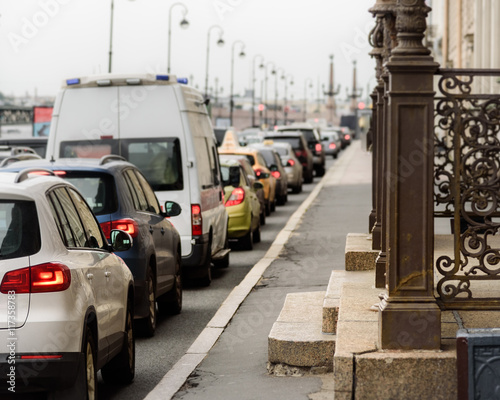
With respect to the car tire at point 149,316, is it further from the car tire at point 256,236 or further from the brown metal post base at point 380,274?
the car tire at point 256,236

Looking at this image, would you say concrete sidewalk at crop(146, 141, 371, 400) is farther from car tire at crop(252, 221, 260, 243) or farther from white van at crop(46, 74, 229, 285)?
white van at crop(46, 74, 229, 285)

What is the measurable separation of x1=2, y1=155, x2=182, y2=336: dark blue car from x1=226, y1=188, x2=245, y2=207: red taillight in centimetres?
750

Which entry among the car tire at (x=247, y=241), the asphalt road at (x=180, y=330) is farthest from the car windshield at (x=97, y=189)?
the car tire at (x=247, y=241)

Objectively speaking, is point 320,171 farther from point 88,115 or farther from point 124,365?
point 124,365

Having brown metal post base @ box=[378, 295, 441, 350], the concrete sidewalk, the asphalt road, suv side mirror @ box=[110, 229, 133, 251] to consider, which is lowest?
the asphalt road

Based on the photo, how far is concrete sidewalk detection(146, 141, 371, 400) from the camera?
782cm

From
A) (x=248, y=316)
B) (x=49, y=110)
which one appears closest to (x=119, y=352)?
(x=248, y=316)

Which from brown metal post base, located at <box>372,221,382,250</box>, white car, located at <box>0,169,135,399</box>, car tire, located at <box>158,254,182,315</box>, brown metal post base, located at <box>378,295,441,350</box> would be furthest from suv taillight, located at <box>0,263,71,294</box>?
brown metal post base, located at <box>372,221,382,250</box>

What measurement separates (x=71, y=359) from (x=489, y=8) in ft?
121

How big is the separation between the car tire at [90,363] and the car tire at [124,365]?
1234 mm

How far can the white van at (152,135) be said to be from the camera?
44.9 ft

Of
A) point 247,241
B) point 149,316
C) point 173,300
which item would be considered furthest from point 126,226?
point 247,241

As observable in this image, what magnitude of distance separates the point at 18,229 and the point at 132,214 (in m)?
4.30

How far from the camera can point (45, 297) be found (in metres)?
6.24
